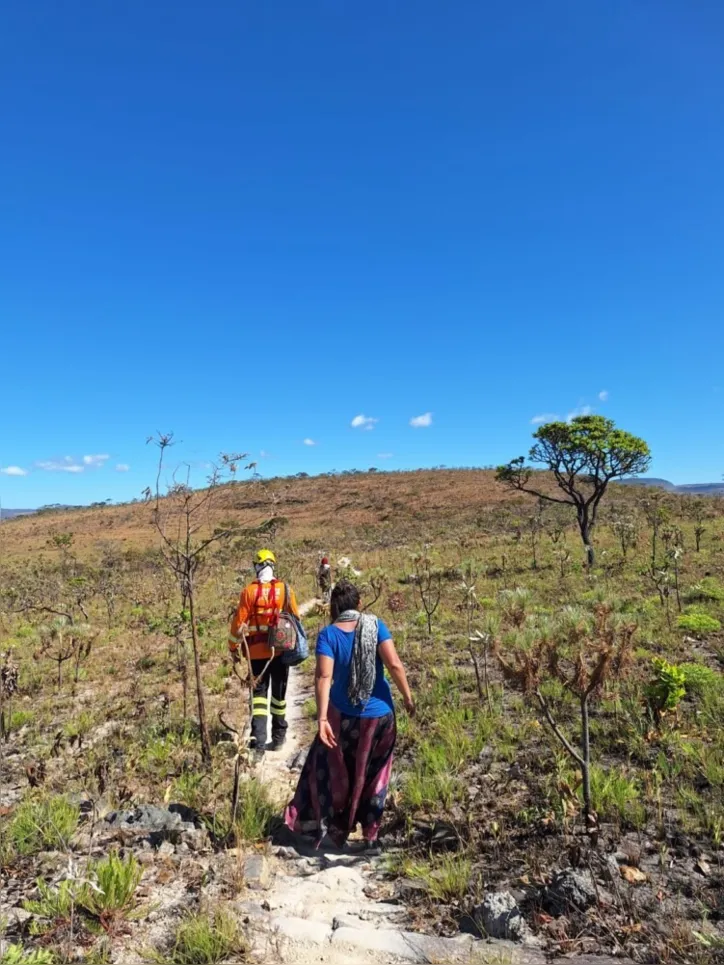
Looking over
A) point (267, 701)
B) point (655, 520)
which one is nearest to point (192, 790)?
point (267, 701)

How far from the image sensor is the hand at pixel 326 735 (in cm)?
382

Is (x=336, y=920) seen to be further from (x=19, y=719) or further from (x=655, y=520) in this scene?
(x=655, y=520)

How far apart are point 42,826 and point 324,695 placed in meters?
2.16

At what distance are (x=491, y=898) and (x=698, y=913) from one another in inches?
40.1

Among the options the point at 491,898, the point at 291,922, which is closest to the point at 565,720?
the point at 491,898

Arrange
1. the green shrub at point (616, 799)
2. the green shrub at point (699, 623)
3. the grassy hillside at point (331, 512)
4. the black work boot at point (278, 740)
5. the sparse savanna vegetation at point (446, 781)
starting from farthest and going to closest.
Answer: the grassy hillside at point (331, 512), the green shrub at point (699, 623), the black work boot at point (278, 740), the green shrub at point (616, 799), the sparse savanna vegetation at point (446, 781)

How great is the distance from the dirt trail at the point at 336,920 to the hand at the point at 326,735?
2.39 feet

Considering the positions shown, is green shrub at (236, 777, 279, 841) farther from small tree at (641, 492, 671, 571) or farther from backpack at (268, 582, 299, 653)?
small tree at (641, 492, 671, 571)

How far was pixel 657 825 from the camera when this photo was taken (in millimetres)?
3654

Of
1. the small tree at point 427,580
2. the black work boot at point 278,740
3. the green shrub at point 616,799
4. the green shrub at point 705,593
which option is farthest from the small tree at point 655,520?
the black work boot at point 278,740

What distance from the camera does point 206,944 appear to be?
277cm

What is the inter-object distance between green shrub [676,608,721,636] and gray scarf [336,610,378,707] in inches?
237

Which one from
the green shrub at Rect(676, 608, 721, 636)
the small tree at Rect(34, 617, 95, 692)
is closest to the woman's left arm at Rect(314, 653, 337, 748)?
the green shrub at Rect(676, 608, 721, 636)

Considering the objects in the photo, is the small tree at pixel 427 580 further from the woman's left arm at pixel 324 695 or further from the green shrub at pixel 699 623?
the woman's left arm at pixel 324 695
